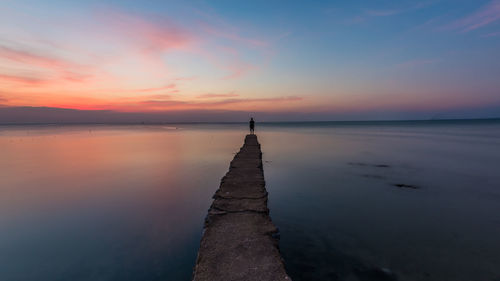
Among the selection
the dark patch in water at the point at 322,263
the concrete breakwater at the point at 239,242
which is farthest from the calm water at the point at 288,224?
the concrete breakwater at the point at 239,242

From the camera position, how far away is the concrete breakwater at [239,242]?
3.48 meters

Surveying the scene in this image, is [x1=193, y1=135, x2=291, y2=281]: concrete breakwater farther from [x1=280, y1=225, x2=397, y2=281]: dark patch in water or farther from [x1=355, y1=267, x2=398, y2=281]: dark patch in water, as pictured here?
[x1=355, y1=267, x2=398, y2=281]: dark patch in water

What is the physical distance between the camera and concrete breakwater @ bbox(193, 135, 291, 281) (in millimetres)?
3484

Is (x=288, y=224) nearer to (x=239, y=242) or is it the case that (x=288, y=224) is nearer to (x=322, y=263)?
(x=322, y=263)

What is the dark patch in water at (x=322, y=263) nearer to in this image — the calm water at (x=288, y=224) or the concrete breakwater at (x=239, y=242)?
the calm water at (x=288, y=224)

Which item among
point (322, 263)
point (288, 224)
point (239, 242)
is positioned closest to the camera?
point (239, 242)

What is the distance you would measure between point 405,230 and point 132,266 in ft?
22.0

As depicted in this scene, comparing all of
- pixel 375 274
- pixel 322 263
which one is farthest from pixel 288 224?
pixel 375 274

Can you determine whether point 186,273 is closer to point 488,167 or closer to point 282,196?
point 282,196

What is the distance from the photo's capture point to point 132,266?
15.9 ft

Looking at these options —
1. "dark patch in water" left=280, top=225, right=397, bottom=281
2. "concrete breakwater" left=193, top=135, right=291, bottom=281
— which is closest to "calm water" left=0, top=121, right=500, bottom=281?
"dark patch in water" left=280, top=225, right=397, bottom=281

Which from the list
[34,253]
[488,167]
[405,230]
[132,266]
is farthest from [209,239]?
[488,167]

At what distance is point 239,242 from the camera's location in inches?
170

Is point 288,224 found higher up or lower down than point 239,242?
lower down
